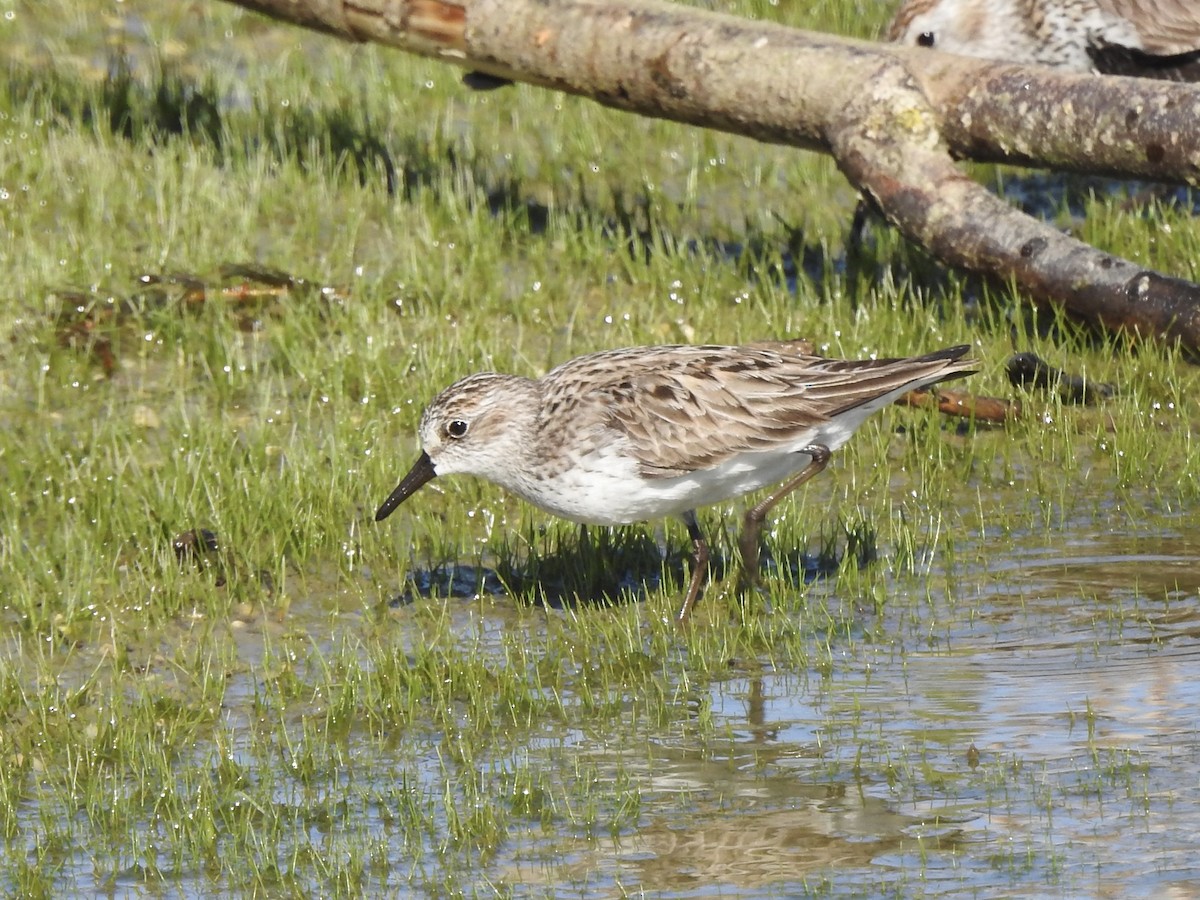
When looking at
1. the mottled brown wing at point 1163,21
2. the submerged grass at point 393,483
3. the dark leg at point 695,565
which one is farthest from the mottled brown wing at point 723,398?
the mottled brown wing at point 1163,21

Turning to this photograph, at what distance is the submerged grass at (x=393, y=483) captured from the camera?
234 inches

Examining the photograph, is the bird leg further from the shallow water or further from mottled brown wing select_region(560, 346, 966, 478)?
the shallow water

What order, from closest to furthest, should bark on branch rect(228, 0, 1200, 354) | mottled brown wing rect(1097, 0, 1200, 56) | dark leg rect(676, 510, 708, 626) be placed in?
1. dark leg rect(676, 510, 708, 626)
2. bark on branch rect(228, 0, 1200, 354)
3. mottled brown wing rect(1097, 0, 1200, 56)

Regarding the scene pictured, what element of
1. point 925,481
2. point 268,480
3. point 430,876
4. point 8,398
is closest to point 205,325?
point 8,398

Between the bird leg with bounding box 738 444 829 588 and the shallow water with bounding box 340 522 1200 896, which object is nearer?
the shallow water with bounding box 340 522 1200 896

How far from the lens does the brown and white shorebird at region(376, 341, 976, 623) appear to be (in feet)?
23.8

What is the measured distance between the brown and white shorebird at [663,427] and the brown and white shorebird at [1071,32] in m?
4.74

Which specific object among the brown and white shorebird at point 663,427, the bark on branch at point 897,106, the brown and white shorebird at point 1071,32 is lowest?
the brown and white shorebird at point 663,427

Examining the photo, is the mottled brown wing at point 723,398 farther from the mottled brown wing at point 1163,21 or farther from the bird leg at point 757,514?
the mottled brown wing at point 1163,21

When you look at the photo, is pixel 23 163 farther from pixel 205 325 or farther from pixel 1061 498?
pixel 1061 498

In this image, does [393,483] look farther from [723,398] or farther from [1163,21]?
[1163,21]

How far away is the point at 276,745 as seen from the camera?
6.49 meters

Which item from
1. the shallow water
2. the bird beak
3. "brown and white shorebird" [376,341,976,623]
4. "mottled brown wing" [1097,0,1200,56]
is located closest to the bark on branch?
"mottled brown wing" [1097,0,1200,56]

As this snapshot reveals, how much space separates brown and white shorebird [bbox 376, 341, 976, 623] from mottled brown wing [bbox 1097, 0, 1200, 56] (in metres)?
4.86
